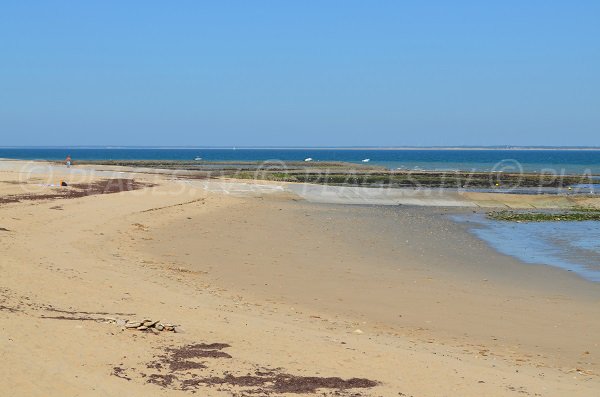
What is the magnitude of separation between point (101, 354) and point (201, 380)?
3.80 feet

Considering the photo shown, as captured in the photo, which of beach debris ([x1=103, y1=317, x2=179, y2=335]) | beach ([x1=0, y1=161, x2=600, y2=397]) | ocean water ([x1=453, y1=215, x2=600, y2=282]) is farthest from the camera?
ocean water ([x1=453, y1=215, x2=600, y2=282])

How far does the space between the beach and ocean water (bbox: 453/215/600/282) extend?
0.74 metres

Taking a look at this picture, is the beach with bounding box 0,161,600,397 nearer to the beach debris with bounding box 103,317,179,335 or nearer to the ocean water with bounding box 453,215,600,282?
the beach debris with bounding box 103,317,179,335

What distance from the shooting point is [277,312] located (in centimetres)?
1089

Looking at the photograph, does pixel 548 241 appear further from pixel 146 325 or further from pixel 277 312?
pixel 146 325

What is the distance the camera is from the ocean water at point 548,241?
17.6 metres

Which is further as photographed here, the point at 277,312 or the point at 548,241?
the point at 548,241

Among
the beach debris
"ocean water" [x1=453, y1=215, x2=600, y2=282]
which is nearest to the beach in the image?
the beach debris

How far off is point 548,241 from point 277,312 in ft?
45.0

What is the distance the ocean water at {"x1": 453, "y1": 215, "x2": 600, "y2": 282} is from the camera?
1756 cm

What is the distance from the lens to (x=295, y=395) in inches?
262

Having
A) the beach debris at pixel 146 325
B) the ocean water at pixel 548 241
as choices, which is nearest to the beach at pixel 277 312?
the beach debris at pixel 146 325

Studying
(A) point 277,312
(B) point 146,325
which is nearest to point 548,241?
(A) point 277,312

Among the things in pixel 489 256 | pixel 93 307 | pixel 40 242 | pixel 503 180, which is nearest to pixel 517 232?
pixel 489 256
